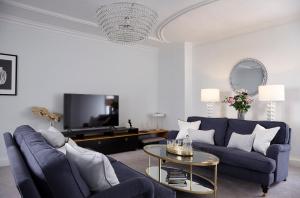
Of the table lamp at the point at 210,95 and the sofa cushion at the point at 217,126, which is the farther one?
the table lamp at the point at 210,95

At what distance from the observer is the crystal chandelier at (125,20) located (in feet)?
9.30

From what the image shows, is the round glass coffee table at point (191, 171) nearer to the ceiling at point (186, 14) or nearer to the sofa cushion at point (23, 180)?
the sofa cushion at point (23, 180)

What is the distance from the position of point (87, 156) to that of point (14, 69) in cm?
330

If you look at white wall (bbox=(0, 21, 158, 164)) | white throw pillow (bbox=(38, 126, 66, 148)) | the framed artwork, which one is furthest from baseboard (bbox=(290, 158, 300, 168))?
the framed artwork

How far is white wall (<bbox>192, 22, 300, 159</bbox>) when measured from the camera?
3.97 meters

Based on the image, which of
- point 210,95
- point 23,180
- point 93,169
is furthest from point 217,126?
point 23,180

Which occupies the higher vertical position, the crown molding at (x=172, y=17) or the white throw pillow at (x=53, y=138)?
the crown molding at (x=172, y=17)

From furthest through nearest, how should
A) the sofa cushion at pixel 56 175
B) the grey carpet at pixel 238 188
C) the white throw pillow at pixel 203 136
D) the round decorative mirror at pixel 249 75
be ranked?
the round decorative mirror at pixel 249 75 → the white throw pillow at pixel 203 136 → the grey carpet at pixel 238 188 → the sofa cushion at pixel 56 175

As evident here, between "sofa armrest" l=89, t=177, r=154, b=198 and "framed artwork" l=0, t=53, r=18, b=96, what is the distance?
3422 millimetres

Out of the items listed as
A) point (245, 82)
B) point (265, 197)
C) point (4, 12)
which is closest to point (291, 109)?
point (245, 82)

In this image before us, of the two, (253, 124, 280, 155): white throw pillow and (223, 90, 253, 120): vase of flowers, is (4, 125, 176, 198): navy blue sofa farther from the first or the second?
(223, 90, 253, 120): vase of flowers

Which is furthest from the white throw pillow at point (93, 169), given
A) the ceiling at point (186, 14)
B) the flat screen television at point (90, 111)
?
the flat screen television at point (90, 111)

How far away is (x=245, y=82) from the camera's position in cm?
462

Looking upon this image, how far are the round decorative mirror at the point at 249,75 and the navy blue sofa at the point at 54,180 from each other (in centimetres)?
355
